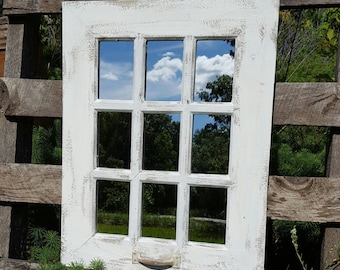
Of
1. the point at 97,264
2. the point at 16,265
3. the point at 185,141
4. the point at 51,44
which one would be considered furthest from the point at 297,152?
the point at 51,44

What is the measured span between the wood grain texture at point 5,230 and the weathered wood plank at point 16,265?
1.0 inches

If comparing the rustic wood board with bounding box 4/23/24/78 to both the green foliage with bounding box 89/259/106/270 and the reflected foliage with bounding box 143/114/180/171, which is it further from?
the green foliage with bounding box 89/259/106/270

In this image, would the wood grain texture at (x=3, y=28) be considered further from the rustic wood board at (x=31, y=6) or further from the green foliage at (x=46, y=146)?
the green foliage at (x=46, y=146)

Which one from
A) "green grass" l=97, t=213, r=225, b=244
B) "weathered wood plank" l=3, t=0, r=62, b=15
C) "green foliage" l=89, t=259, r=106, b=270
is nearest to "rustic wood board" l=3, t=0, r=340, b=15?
"weathered wood plank" l=3, t=0, r=62, b=15

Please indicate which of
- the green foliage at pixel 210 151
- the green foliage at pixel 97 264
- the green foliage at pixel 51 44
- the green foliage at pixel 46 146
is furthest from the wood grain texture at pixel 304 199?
the green foliage at pixel 51 44

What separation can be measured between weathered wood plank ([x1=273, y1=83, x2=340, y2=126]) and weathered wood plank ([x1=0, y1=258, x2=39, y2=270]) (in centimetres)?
89

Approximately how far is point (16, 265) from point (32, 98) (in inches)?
21.3

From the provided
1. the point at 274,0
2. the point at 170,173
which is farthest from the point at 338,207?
the point at 274,0

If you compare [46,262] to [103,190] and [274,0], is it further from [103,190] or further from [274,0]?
[274,0]

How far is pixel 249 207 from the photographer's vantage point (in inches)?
47.8

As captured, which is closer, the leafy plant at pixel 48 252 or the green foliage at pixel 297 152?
the leafy plant at pixel 48 252

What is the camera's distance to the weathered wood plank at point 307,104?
3.86 ft

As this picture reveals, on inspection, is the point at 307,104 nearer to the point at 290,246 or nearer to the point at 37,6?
the point at 290,246

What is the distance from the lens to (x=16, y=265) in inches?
54.5
